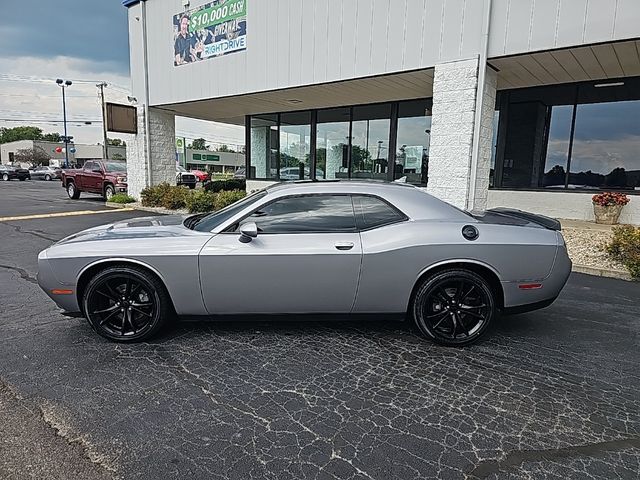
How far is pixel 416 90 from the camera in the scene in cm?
1149

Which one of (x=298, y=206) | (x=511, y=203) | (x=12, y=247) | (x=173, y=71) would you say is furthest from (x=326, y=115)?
(x=298, y=206)

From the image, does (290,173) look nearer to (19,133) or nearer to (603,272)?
(603,272)

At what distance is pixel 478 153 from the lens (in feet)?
28.4

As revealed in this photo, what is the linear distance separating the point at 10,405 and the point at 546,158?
12438 millimetres

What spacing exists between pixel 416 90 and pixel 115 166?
12869 millimetres

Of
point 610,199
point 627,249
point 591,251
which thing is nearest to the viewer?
point 627,249

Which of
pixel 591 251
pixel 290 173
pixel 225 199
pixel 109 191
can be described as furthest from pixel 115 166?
pixel 591 251

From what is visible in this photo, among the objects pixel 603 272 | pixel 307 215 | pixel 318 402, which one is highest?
pixel 307 215

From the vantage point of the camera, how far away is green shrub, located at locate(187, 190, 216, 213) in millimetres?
→ 12023

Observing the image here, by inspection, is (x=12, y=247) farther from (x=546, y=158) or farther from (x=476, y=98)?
(x=546, y=158)

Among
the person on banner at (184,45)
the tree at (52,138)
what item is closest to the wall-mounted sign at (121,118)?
the person on banner at (184,45)

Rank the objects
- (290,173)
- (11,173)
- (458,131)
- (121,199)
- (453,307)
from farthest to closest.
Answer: (11,173) < (290,173) < (121,199) < (458,131) < (453,307)

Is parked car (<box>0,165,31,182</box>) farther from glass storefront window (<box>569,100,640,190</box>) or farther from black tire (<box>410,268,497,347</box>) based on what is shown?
black tire (<box>410,268,497,347</box>)

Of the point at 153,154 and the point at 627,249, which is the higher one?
the point at 153,154
